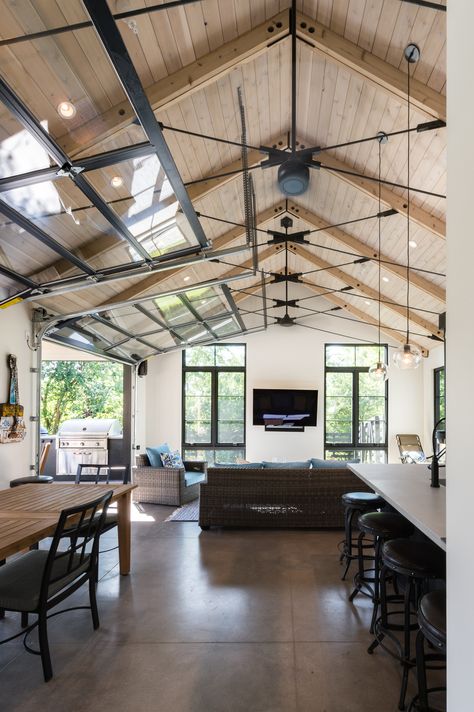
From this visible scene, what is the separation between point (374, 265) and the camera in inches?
274

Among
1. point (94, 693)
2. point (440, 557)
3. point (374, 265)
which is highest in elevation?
point (374, 265)

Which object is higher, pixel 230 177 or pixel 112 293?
pixel 230 177

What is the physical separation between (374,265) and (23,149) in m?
5.55

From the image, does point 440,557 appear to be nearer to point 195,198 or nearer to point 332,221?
point 195,198

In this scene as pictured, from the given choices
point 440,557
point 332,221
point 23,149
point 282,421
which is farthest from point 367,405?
point 23,149

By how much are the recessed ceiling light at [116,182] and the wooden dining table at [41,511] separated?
2188 mm

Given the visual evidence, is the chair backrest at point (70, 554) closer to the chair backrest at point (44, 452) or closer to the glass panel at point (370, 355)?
the chair backrest at point (44, 452)

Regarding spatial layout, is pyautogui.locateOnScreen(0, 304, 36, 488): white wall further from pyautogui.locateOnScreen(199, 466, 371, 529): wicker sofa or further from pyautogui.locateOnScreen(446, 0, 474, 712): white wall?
pyautogui.locateOnScreen(446, 0, 474, 712): white wall

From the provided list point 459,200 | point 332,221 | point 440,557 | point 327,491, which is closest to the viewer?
point 459,200

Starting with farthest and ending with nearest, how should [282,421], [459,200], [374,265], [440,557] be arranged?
[282,421], [374,265], [440,557], [459,200]

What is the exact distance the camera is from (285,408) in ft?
31.8

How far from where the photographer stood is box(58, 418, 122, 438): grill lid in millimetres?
9156

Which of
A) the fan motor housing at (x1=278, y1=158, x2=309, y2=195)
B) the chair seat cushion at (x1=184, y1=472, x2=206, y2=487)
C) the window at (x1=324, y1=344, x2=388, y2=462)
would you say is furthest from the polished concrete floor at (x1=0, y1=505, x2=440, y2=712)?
the window at (x1=324, y1=344, x2=388, y2=462)

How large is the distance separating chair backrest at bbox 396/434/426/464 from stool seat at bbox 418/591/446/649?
7539mm
